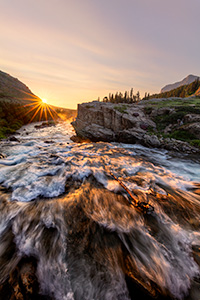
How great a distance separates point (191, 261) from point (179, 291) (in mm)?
767

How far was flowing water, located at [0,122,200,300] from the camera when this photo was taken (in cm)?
216

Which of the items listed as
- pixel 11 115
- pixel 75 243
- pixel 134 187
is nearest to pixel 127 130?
pixel 134 187

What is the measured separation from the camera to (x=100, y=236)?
119 inches

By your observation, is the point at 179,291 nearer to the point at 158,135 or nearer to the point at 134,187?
the point at 134,187

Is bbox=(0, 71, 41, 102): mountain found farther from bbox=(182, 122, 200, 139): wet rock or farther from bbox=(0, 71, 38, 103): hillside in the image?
bbox=(182, 122, 200, 139): wet rock

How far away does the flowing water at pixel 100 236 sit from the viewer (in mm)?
2162

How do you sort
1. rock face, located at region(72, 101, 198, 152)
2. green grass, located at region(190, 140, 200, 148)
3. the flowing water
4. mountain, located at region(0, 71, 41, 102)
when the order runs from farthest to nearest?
1. mountain, located at region(0, 71, 41, 102)
2. rock face, located at region(72, 101, 198, 152)
3. green grass, located at region(190, 140, 200, 148)
4. the flowing water

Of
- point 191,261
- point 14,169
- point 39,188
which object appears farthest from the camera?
point 14,169

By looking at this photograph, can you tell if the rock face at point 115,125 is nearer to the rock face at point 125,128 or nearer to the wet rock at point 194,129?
the rock face at point 125,128

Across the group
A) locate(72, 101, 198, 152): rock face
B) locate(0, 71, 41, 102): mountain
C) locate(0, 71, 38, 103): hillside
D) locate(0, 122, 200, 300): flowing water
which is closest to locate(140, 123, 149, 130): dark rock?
locate(72, 101, 198, 152): rock face

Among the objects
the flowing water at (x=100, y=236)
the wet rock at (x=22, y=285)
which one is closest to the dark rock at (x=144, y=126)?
the flowing water at (x=100, y=236)

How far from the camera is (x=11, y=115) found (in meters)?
25.1

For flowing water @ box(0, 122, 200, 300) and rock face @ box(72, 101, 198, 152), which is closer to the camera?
flowing water @ box(0, 122, 200, 300)

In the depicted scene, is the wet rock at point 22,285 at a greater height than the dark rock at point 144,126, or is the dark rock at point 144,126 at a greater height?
the dark rock at point 144,126
